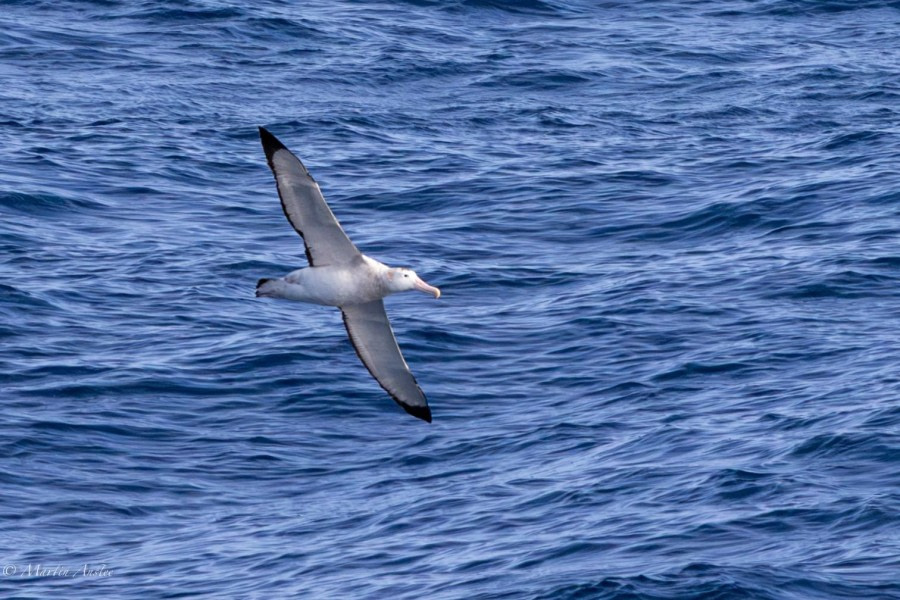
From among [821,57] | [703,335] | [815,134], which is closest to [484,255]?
[703,335]

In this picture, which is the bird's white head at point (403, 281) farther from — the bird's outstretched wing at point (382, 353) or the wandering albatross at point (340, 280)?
the bird's outstretched wing at point (382, 353)

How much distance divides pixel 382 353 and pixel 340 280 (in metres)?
1.14

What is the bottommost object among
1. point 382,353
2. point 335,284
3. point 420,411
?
point 420,411

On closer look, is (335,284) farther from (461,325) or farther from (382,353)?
(461,325)

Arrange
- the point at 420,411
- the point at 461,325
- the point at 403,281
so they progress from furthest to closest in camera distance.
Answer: the point at 461,325, the point at 420,411, the point at 403,281

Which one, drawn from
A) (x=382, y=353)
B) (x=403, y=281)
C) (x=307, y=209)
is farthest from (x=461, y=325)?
(x=307, y=209)

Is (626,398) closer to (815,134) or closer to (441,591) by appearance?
(441,591)

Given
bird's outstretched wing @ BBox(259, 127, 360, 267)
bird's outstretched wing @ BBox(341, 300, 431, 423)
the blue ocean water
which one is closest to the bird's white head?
bird's outstretched wing @ BBox(259, 127, 360, 267)

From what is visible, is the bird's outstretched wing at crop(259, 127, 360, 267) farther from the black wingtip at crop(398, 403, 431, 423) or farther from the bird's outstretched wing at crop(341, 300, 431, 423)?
the black wingtip at crop(398, 403, 431, 423)

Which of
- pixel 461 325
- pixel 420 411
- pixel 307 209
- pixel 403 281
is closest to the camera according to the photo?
pixel 307 209

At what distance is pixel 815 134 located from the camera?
87.9 feet

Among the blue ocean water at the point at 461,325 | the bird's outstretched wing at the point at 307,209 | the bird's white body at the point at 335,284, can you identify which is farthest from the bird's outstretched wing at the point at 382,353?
the blue ocean water at the point at 461,325

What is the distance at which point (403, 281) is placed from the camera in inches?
508

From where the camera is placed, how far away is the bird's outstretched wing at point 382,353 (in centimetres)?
1367
